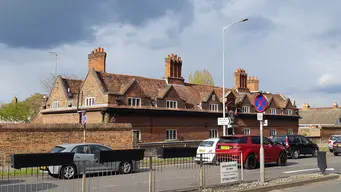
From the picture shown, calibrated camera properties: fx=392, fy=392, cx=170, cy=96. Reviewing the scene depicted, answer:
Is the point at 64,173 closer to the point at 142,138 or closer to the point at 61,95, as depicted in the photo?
the point at 142,138

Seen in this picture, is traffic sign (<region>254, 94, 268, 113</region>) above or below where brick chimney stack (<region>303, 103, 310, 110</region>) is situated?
below

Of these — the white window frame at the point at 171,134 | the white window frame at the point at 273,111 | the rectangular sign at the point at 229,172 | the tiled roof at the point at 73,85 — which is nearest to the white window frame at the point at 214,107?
the white window frame at the point at 171,134

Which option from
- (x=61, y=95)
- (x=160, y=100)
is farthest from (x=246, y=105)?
(x=61, y=95)

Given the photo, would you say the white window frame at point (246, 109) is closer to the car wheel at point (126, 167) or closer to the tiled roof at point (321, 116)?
the car wheel at point (126, 167)

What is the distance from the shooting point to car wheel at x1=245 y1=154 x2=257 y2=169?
1965 cm

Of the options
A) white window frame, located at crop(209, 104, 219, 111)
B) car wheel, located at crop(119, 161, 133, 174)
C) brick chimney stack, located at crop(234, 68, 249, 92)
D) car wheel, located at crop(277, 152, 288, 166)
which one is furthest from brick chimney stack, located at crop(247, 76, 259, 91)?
car wheel, located at crop(119, 161, 133, 174)

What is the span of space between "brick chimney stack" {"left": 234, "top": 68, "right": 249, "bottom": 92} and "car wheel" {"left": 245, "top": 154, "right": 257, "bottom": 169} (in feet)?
106

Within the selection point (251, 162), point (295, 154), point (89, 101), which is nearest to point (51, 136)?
point (89, 101)

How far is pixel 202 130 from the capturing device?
40.8m

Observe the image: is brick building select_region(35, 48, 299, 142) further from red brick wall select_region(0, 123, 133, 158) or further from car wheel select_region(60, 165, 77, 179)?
car wheel select_region(60, 165, 77, 179)

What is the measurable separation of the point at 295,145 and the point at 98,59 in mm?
21177

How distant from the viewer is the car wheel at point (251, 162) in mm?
19655

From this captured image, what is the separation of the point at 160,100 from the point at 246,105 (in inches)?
576

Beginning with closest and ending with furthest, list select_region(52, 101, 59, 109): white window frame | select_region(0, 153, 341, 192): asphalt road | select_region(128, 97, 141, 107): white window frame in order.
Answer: select_region(0, 153, 341, 192): asphalt road
select_region(128, 97, 141, 107): white window frame
select_region(52, 101, 59, 109): white window frame
